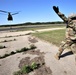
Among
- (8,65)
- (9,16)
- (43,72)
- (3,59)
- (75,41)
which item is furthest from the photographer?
(9,16)

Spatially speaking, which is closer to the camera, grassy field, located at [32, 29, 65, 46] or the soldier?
the soldier

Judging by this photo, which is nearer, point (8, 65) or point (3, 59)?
point (8, 65)

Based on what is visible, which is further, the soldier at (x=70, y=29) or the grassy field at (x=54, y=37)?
the grassy field at (x=54, y=37)

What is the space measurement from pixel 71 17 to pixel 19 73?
2.93m

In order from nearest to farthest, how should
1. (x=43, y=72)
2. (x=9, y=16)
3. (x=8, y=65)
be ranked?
1. (x=43, y=72)
2. (x=8, y=65)
3. (x=9, y=16)

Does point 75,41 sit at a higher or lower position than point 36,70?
higher

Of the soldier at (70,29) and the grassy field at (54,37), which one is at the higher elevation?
the soldier at (70,29)

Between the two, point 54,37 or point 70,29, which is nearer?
point 70,29

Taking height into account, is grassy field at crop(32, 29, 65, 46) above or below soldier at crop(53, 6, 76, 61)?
below

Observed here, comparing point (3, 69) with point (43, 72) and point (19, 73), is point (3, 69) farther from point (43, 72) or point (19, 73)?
point (43, 72)

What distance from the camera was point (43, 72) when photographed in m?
5.92

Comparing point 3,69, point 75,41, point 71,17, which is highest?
point 71,17

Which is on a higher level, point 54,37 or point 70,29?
point 70,29

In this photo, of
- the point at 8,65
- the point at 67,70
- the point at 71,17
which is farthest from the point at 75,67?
the point at 8,65
